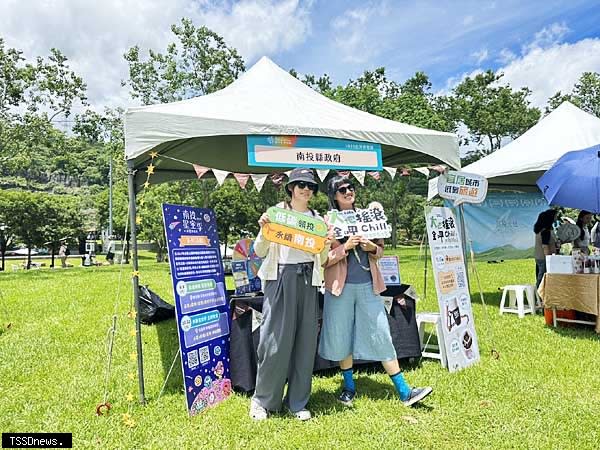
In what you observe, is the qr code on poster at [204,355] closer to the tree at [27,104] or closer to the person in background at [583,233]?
the person in background at [583,233]

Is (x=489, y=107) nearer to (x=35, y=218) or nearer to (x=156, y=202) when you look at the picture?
(x=156, y=202)

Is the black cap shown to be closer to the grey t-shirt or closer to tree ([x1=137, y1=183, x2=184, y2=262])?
the grey t-shirt

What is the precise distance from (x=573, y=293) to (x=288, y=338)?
4.02m

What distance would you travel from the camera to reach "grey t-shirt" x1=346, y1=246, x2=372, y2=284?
328cm

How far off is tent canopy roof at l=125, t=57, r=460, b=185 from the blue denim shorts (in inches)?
48.0

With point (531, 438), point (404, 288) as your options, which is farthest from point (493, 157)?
point (531, 438)

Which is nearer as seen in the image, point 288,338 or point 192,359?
point 288,338

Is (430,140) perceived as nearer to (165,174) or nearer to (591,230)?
(165,174)

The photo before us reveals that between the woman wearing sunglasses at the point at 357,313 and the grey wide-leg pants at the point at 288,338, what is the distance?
0.17 metres

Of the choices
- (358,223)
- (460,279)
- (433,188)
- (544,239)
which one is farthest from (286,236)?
(544,239)

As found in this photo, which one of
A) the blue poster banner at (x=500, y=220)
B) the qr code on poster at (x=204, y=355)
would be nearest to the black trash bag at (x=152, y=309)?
the qr code on poster at (x=204, y=355)

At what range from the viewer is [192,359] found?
10.7ft

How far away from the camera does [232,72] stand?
20219mm

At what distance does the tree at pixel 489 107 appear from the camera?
28.0 m
